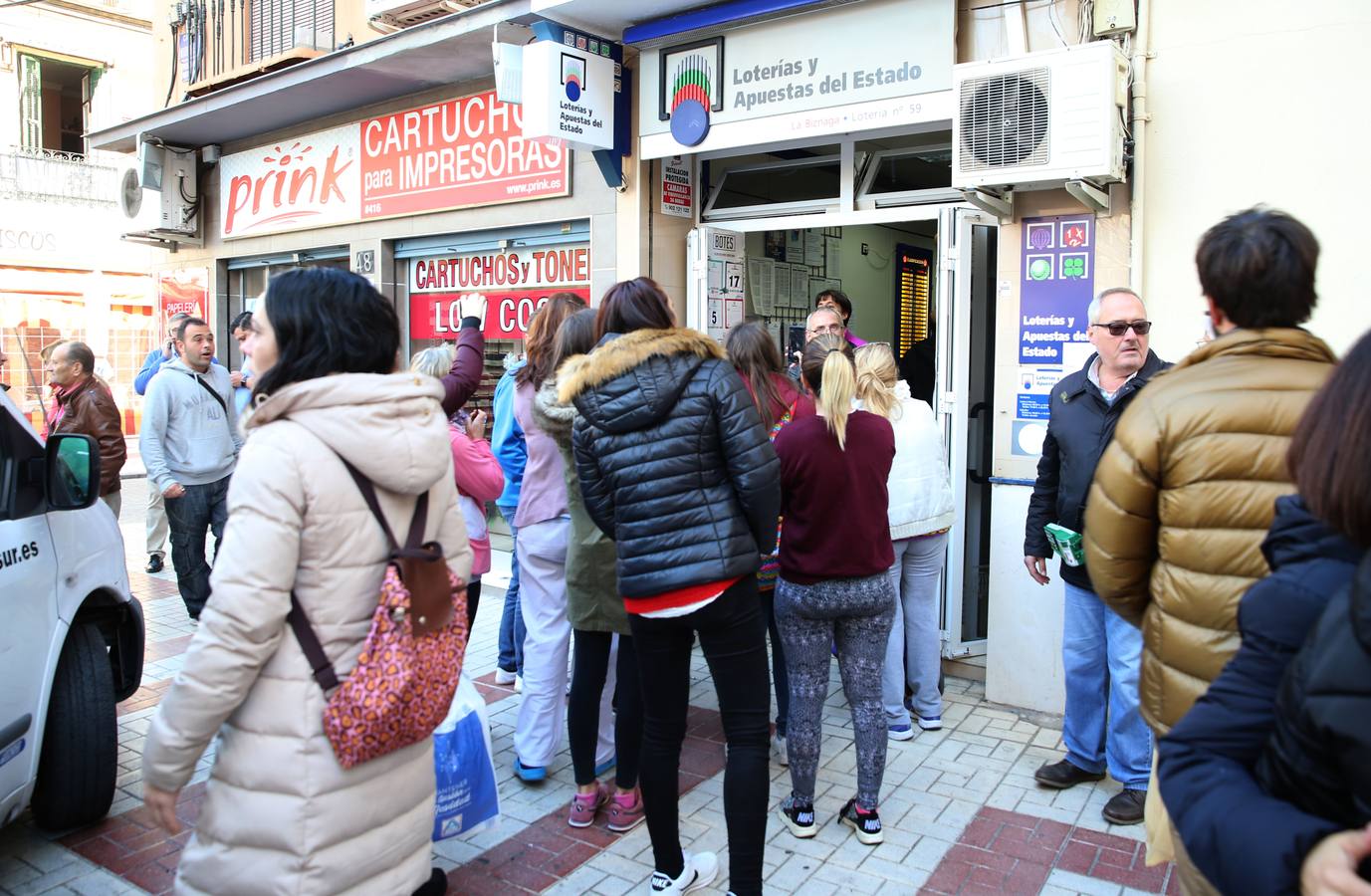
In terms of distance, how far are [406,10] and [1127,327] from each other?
22.5ft

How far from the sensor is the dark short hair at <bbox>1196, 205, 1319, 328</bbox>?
217 cm

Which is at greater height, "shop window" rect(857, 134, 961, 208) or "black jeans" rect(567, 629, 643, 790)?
"shop window" rect(857, 134, 961, 208)

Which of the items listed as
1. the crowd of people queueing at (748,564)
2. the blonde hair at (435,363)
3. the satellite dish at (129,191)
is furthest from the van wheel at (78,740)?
the satellite dish at (129,191)

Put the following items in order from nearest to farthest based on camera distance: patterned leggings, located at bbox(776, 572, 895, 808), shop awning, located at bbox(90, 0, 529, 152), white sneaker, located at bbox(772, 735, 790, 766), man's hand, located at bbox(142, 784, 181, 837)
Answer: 1. man's hand, located at bbox(142, 784, 181, 837)
2. patterned leggings, located at bbox(776, 572, 895, 808)
3. white sneaker, located at bbox(772, 735, 790, 766)
4. shop awning, located at bbox(90, 0, 529, 152)

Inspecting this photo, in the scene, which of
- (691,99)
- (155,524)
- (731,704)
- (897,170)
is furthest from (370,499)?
(155,524)

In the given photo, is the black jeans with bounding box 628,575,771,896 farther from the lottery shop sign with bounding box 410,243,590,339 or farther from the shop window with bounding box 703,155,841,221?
the lottery shop sign with bounding box 410,243,590,339

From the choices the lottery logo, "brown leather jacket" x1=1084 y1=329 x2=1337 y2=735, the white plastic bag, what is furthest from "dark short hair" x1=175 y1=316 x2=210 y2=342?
"brown leather jacket" x1=1084 y1=329 x2=1337 y2=735

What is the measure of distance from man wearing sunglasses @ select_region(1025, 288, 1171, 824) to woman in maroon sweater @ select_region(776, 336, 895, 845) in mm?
871

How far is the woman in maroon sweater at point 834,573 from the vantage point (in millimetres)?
3727

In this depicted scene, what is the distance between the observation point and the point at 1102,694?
4.35 metres

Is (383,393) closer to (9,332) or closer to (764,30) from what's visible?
(764,30)

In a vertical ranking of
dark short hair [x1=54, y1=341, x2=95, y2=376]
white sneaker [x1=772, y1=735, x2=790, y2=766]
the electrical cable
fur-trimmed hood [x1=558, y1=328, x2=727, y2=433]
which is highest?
the electrical cable

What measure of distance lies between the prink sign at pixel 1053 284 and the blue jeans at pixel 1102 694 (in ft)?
4.70

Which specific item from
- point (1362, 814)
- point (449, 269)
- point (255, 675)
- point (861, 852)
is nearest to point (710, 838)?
point (861, 852)
